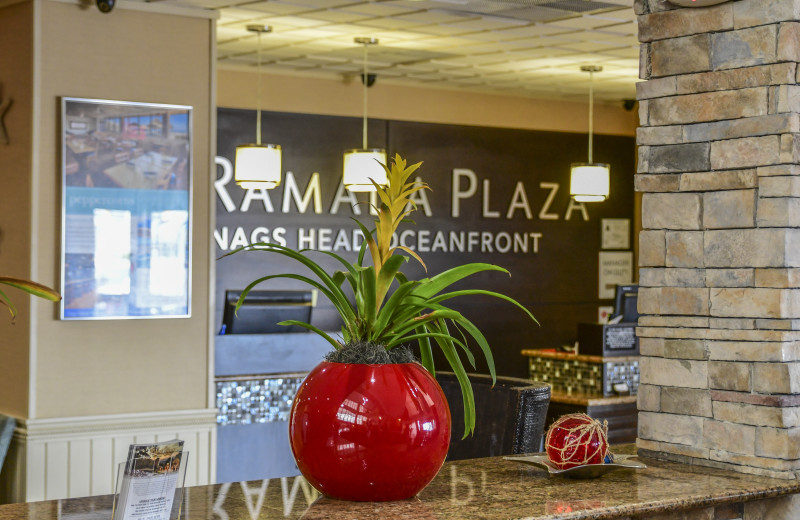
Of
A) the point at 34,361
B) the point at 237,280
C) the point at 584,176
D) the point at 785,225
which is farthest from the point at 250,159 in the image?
the point at 785,225

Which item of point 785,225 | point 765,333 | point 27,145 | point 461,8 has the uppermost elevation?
point 461,8

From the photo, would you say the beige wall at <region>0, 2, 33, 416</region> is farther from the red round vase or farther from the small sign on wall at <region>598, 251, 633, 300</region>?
the small sign on wall at <region>598, 251, 633, 300</region>

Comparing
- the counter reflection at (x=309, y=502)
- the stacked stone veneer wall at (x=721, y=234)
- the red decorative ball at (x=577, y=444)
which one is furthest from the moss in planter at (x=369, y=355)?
the stacked stone veneer wall at (x=721, y=234)

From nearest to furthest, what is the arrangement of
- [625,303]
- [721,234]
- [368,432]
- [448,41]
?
[368,432]
[721,234]
[448,41]
[625,303]

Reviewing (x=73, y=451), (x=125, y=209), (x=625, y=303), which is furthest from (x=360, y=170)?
(x=73, y=451)

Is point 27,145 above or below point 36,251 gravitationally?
above

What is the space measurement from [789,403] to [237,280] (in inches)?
217

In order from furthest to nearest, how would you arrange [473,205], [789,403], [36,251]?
[473,205] < [36,251] < [789,403]

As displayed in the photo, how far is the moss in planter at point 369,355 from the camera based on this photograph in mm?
2047

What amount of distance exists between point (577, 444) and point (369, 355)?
574 mm

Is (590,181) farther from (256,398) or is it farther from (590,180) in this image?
(256,398)

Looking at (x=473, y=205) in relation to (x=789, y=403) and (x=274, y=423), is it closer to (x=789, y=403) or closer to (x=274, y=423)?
(x=274, y=423)

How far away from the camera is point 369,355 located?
2.05 m

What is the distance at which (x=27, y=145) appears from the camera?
5.04 metres
